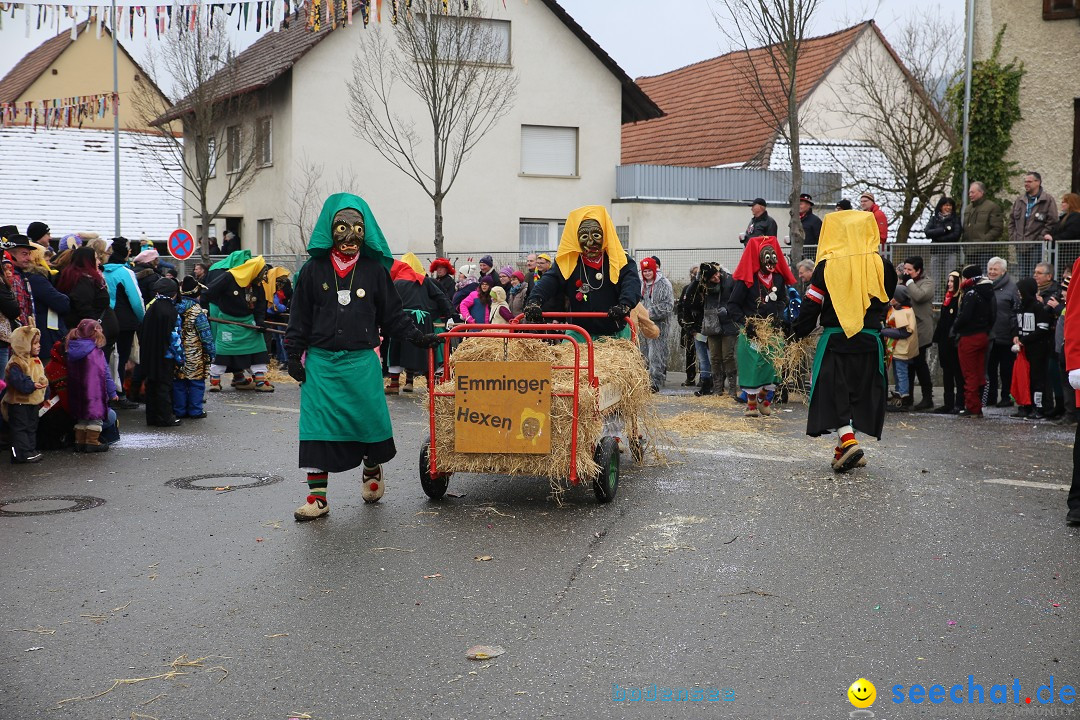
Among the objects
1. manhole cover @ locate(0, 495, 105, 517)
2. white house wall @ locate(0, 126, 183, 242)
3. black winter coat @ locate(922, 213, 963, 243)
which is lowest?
manhole cover @ locate(0, 495, 105, 517)

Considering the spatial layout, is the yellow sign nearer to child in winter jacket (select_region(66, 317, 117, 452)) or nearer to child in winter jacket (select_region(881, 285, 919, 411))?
child in winter jacket (select_region(66, 317, 117, 452))

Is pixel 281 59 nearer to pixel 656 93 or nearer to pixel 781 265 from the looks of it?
pixel 656 93

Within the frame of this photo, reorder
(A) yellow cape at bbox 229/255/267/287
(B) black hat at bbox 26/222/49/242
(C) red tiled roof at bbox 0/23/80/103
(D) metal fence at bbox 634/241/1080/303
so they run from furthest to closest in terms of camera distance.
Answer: (C) red tiled roof at bbox 0/23/80/103, (A) yellow cape at bbox 229/255/267/287, (D) metal fence at bbox 634/241/1080/303, (B) black hat at bbox 26/222/49/242

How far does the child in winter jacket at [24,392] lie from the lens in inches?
403

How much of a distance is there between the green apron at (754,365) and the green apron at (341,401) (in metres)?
6.37

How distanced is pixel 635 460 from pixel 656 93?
31.5 metres

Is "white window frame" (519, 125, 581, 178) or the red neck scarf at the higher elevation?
"white window frame" (519, 125, 581, 178)

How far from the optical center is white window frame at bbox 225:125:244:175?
32875 millimetres

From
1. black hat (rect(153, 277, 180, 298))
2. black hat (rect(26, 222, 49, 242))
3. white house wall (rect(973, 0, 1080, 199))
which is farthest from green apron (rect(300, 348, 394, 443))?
white house wall (rect(973, 0, 1080, 199))

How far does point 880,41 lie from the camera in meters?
34.5

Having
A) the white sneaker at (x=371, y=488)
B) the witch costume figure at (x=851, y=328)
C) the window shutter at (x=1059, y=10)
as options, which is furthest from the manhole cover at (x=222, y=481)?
the window shutter at (x=1059, y=10)

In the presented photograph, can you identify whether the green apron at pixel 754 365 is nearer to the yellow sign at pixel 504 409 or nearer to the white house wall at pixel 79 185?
the yellow sign at pixel 504 409

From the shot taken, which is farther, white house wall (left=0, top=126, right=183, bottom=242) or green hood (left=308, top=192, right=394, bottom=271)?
white house wall (left=0, top=126, right=183, bottom=242)

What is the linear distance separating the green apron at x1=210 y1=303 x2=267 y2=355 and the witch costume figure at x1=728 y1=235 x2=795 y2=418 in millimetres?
7158
